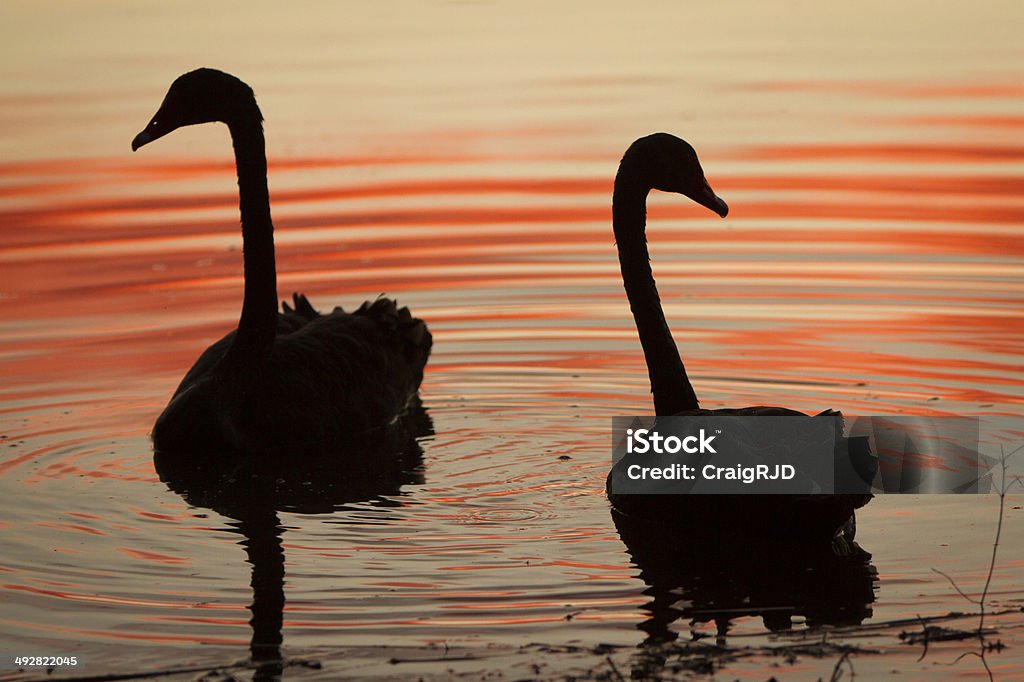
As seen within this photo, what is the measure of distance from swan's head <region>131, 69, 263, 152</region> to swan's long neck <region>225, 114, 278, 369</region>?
0.05 m

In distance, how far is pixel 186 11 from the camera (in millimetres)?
19672

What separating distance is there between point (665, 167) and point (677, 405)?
950mm

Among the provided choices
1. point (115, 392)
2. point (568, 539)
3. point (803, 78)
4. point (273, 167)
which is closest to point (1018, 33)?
point (803, 78)

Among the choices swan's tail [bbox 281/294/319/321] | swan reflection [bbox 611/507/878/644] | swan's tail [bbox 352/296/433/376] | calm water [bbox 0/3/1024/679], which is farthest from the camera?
swan's tail [bbox 281/294/319/321]

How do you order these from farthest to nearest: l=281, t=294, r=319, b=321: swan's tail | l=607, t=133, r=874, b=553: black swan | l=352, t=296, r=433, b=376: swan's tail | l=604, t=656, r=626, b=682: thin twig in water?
l=281, t=294, r=319, b=321: swan's tail, l=352, t=296, r=433, b=376: swan's tail, l=607, t=133, r=874, b=553: black swan, l=604, t=656, r=626, b=682: thin twig in water

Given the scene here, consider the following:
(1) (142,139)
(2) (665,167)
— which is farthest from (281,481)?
(2) (665,167)

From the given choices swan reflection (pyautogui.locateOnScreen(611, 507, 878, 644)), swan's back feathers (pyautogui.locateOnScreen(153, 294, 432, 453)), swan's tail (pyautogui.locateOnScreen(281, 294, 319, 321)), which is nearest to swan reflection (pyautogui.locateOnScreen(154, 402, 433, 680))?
swan's back feathers (pyautogui.locateOnScreen(153, 294, 432, 453))

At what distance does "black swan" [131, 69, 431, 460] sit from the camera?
7707 mm

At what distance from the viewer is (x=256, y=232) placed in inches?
322

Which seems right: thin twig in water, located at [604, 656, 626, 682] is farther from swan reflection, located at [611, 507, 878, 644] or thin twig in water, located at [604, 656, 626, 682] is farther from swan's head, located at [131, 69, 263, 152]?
swan's head, located at [131, 69, 263, 152]

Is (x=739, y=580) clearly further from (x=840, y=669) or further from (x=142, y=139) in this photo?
(x=142, y=139)

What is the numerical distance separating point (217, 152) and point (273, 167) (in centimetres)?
120

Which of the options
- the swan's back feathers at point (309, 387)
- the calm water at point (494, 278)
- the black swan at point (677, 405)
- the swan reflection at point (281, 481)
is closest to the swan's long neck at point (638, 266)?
the black swan at point (677, 405)

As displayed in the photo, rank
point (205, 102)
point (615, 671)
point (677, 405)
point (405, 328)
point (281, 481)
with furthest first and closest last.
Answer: point (405, 328)
point (205, 102)
point (281, 481)
point (677, 405)
point (615, 671)
